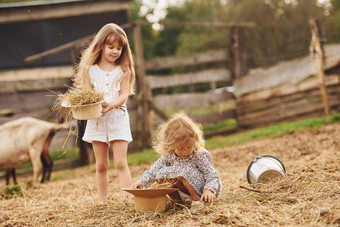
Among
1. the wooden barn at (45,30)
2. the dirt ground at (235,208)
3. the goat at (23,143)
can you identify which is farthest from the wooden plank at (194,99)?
the dirt ground at (235,208)

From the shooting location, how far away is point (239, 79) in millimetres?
9461

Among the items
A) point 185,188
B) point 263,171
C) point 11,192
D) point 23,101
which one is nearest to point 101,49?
point 185,188

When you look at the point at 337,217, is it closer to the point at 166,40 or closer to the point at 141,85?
the point at 141,85

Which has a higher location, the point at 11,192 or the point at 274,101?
→ the point at 274,101

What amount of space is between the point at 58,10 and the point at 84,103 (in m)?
9.37

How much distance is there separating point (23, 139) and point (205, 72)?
485cm

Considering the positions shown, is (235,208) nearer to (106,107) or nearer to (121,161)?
(121,161)

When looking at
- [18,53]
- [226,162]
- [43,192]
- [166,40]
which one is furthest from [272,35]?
[43,192]

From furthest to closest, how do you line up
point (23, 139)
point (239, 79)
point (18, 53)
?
point (18, 53), point (239, 79), point (23, 139)

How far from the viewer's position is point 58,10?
11625 millimetres

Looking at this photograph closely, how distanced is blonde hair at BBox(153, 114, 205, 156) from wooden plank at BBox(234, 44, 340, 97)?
5.92 metres

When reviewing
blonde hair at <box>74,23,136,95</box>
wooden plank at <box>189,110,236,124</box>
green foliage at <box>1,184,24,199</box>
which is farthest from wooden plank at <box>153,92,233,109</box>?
blonde hair at <box>74,23,136,95</box>

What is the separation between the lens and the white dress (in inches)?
140

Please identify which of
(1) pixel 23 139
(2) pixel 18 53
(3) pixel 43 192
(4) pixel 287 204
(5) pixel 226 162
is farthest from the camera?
(2) pixel 18 53
